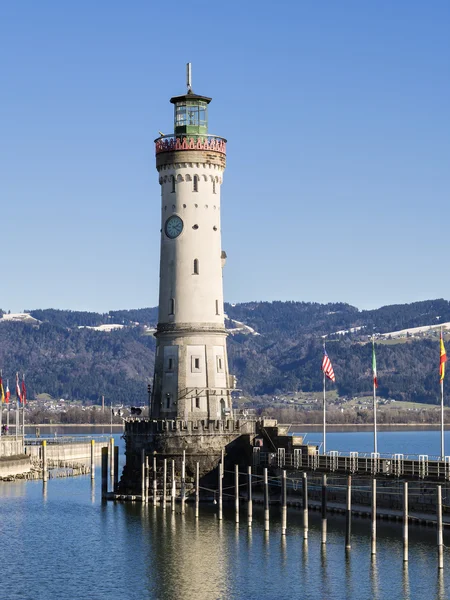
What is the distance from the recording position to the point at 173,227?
10725cm

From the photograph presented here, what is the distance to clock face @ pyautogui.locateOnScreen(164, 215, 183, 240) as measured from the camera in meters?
107

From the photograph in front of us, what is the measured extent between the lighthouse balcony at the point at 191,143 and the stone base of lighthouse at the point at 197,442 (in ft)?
74.1

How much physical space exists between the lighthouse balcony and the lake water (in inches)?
1153

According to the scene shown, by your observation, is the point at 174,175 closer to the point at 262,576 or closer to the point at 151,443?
the point at 151,443

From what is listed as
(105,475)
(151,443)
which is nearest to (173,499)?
(151,443)

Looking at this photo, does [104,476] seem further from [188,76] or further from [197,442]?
[188,76]

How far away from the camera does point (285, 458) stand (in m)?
97.0

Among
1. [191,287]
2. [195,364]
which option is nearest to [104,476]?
[195,364]

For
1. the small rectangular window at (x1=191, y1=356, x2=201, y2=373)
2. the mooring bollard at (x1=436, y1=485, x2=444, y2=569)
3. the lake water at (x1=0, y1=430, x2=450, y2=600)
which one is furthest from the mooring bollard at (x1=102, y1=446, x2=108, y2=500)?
the mooring bollard at (x1=436, y1=485, x2=444, y2=569)

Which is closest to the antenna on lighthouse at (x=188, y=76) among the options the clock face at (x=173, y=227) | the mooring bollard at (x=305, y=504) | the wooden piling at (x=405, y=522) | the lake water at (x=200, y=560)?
the clock face at (x=173, y=227)

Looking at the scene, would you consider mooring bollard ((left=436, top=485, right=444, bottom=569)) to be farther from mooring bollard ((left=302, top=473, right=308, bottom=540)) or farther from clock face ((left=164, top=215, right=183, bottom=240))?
clock face ((left=164, top=215, right=183, bottom=240))

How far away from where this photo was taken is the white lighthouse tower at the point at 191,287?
10588 cm

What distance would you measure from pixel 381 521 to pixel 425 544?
31.7ft

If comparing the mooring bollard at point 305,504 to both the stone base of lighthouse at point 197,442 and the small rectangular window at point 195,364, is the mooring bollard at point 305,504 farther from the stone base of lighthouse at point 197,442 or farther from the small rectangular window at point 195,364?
the small rectangular window at point 195,364
